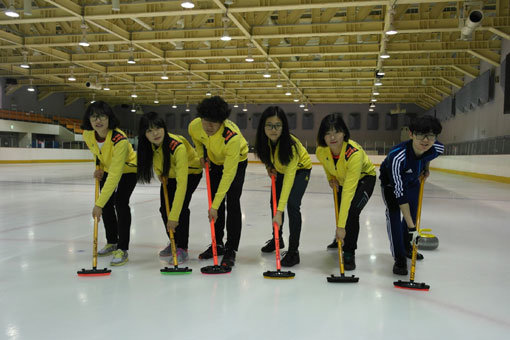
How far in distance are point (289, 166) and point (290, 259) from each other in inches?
30.6

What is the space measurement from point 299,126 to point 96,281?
111 ft

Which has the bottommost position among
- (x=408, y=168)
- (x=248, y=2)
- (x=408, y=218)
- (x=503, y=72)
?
(x=408, y=218)

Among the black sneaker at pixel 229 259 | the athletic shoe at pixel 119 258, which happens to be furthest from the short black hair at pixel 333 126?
the athletic shoe at pixel 119 258

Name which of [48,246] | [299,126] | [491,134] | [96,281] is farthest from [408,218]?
[299,126]

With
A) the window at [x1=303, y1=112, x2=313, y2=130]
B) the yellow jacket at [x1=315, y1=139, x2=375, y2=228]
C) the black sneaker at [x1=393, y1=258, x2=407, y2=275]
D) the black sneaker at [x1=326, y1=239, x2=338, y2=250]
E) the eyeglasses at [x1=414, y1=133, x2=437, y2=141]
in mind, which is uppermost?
the window at [x1=303, y1=112, x2=313, y2=130]

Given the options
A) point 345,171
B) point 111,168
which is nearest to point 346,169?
point 345,171

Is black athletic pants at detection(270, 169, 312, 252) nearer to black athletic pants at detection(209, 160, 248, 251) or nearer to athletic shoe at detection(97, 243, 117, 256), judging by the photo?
black athletic pants at detection(209, 160, 248, 251)

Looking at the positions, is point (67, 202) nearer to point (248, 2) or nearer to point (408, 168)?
point (408, 168)

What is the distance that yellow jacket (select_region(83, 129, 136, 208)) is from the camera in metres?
3.19

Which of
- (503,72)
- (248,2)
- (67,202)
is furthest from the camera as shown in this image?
(503,72)

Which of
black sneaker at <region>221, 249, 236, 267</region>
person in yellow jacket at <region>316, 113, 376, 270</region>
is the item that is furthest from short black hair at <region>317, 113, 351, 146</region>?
black sneaker at <region>221, 249, 236, 267</region>

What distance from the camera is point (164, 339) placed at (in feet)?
6.70

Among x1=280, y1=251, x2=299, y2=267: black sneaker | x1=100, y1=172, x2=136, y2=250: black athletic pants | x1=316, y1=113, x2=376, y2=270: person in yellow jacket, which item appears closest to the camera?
x1=316, y1=113, x2=376, y2=270: person in yellow jacket

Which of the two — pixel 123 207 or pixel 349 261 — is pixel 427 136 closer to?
pixel 349 261
